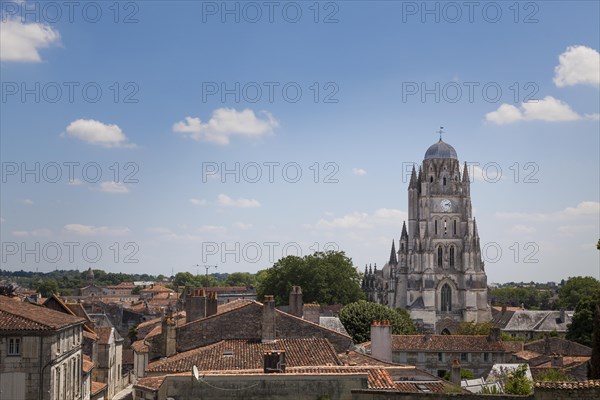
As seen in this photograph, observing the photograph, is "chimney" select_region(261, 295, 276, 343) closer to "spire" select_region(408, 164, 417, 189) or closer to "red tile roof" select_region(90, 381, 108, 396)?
"red tile roof" select_region(90, 381, 108, 396)

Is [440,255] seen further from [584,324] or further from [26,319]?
[26,319]

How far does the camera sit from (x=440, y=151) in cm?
13288

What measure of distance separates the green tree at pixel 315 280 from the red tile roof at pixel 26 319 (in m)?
69.3

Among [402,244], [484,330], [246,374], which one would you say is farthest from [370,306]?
[402,244]

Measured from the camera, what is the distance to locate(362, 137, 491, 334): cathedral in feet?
396

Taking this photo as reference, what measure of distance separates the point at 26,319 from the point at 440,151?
110m

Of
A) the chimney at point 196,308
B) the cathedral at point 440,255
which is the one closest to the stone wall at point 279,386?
the chimney at point 196,308

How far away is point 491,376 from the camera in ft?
137

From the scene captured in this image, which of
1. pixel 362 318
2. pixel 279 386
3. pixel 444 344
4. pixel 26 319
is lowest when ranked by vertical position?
pixel 444 344

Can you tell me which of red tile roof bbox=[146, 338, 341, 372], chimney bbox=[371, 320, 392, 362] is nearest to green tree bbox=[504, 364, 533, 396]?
red tile roof bbox=[146, 338, 341, 372]

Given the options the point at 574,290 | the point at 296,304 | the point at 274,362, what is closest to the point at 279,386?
the point at 274,362

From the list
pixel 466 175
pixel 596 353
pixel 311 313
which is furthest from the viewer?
pixel 466 175

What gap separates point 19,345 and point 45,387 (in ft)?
6.21

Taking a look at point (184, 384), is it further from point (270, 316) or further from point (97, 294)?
point (97, 294)
